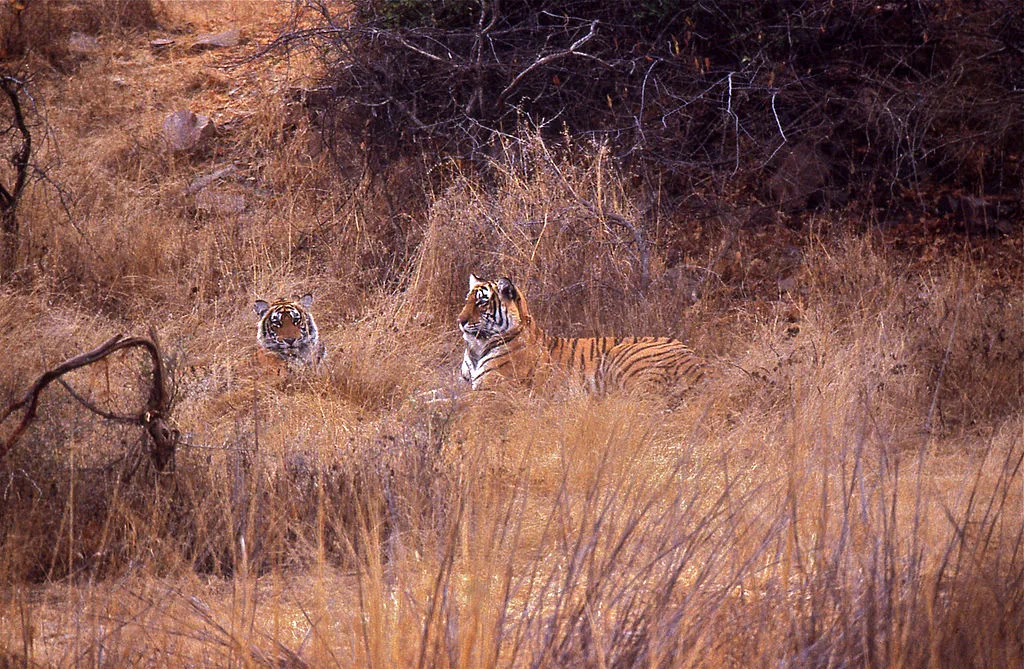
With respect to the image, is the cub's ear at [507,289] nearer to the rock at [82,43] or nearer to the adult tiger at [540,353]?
the adult tiger at [540,353]

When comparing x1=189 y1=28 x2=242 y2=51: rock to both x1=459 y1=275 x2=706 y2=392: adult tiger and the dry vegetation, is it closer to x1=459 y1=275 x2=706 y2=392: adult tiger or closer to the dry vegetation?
the dry vegetation

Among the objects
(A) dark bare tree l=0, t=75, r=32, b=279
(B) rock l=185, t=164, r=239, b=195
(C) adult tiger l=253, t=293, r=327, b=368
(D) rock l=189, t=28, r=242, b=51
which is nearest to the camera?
(C) adult tiger l=253, t=293, r=327, b=368

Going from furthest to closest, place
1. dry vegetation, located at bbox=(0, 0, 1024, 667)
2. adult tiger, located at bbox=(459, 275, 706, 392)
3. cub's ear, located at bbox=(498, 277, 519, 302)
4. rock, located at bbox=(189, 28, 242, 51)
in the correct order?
rock, located at bbox=(189, 28, 242, 51) < cub's ear, located at bbox=(498, 277, 519, 302) < adult tiger, located at bbox=(459, 275, 706, 392) < dry vegetation, located at bbox=(0, 0, 1024, 667)

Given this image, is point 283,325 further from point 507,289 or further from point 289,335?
point 507,289

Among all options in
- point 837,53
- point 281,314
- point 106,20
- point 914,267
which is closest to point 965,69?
point 837,53

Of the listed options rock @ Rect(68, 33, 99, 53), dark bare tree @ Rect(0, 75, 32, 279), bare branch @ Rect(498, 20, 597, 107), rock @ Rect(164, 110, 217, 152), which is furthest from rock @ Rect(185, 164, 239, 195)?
rock @ Rect(68, 33, 99, 53)

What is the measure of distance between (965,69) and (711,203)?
2778 mm

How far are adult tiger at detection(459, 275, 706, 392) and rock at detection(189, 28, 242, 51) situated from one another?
8.64m

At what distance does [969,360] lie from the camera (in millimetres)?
6047

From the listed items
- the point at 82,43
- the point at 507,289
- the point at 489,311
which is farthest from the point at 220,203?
the point at 82,43

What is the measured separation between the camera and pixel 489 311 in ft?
22.5

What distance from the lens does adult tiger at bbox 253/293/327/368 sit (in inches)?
270

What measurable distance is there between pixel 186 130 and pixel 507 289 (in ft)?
21.1

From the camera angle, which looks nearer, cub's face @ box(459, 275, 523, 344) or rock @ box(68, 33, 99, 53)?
cub's face @ box(459, 275, 523, 344)
